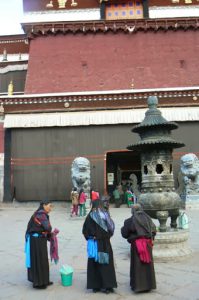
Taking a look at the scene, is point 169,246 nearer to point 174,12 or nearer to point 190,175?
point 190,175

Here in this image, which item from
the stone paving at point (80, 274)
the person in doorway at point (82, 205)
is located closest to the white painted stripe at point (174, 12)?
the person in doorway at point (82, 205)

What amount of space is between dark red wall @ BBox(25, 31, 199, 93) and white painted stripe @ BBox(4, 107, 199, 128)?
2954 mm

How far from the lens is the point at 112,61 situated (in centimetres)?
2225

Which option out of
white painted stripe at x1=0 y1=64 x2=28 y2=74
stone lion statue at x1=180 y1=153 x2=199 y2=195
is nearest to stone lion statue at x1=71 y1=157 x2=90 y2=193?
stone lion statue at x1=180 y1=153 x2=199 y2=195

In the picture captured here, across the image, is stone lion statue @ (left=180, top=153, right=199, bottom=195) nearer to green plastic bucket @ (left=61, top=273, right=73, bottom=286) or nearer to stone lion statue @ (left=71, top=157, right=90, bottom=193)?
stone lion statue @ (left=71, top=157, right=90, bottom=193)

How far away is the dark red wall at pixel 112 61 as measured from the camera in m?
21.6

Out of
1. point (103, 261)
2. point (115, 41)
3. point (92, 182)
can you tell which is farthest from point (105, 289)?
point (115, 41)

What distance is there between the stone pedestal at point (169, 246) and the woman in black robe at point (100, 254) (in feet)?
6.59

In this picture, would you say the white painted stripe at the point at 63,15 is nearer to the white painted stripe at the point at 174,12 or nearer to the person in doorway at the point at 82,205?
the white painted stripe at the point at 174,12

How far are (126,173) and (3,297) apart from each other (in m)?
21.1

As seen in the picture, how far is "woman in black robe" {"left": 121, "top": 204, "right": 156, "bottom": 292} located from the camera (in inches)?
193

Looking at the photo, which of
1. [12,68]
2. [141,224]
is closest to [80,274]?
[141,224]

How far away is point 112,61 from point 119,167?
22.3 ft

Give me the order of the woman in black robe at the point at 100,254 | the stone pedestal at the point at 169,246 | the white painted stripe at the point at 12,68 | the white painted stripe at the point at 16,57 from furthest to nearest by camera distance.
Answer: the white painted stripe at the point at 16,57
the white painted stripe at the point at 12,68
the stone pedestal at the point at 169,246
the woman in black robe at the point at 100,254
